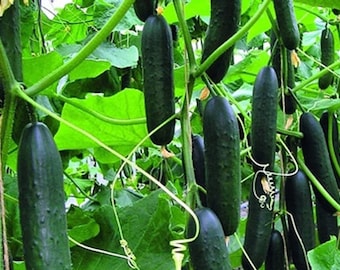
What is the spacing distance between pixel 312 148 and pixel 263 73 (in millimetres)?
209

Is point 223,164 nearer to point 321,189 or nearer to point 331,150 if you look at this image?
point 321,189

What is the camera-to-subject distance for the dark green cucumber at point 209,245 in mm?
946

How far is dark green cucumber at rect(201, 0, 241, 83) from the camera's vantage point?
106 centimetres

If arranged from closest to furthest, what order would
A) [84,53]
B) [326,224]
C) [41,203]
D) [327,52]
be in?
[41,203], [84,53], [326,224], [327,52]

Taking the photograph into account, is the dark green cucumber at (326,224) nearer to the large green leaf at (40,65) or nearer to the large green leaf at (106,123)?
the large green leaf at (106,123)

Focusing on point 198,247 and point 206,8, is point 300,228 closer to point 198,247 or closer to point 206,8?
point 198,247

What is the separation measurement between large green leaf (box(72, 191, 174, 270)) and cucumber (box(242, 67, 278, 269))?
16 cm

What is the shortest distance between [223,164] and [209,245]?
0.13 m

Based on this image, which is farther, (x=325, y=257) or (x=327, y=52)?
(x=327, y=52)

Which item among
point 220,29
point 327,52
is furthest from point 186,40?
point 327,52

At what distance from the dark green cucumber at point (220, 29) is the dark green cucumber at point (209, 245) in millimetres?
240

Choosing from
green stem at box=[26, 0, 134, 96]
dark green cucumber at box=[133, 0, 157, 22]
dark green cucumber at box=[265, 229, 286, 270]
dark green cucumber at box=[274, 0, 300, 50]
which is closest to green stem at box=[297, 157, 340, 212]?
dark green cucumber at box=[265, 229, 286, 270]

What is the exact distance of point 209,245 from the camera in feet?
3.11

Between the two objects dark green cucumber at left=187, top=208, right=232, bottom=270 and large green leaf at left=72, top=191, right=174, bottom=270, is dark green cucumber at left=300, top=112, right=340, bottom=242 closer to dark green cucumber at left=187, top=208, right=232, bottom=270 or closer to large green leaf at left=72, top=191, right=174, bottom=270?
large green leaf at left=72, top=191, right=174, bottom=270
